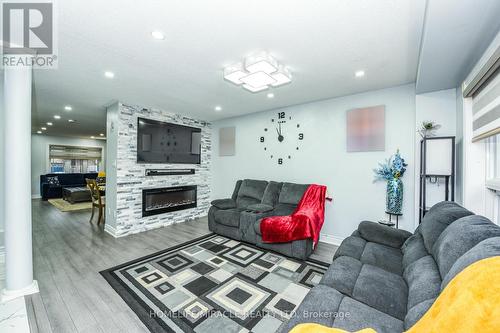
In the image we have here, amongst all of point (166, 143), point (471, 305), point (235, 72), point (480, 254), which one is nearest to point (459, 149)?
point (480, 254)

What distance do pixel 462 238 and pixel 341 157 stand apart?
246 centimetres

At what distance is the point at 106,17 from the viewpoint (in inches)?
65.5

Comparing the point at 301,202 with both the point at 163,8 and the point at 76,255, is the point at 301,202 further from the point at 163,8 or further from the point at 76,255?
the point at 76,255

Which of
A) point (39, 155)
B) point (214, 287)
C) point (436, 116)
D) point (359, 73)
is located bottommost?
point (214, 287)

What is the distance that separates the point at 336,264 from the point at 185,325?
1.35 metres

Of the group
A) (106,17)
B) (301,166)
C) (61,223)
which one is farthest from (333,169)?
(61,223)

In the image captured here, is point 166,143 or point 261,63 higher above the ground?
point 261,63

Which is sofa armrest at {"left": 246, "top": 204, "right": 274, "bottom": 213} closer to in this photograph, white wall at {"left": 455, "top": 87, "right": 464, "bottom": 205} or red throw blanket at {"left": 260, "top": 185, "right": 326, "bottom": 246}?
red throw blanket at {"left": 260, "top": 185, "right": 326, "bottom": 246}

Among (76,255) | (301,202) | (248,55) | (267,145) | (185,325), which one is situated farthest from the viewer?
(267,145)

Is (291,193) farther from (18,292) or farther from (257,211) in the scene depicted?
(18,292)

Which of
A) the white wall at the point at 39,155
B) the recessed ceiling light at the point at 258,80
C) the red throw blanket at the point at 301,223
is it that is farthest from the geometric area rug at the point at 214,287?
the white wall at the point at 39,155

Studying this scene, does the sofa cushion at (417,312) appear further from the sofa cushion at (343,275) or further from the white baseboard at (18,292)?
the white baseboard at (18,292)

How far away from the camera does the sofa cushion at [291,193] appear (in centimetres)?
352

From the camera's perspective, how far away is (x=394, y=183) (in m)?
2.83
